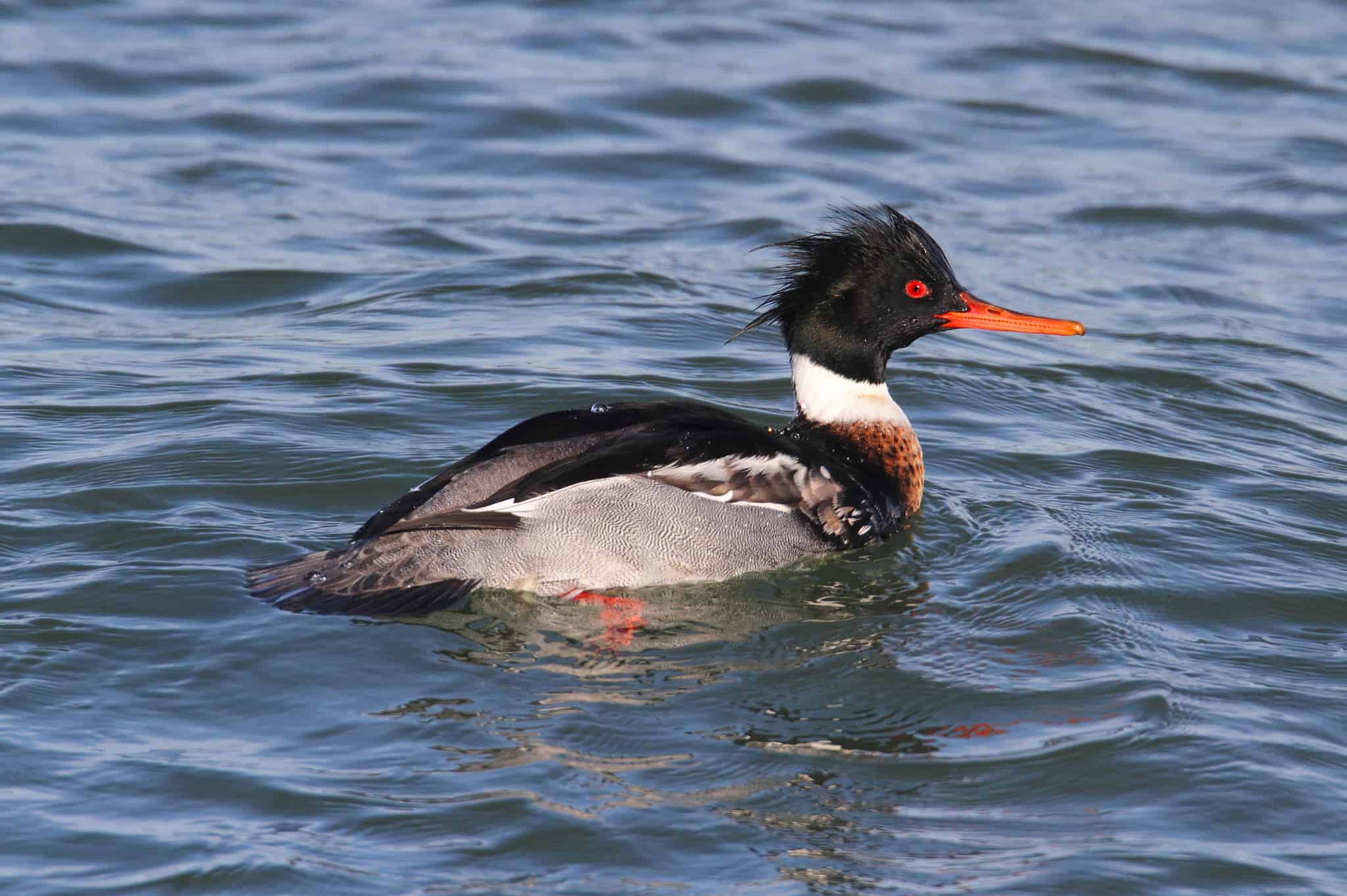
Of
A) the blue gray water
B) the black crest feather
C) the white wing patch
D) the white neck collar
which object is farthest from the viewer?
the white neck collar

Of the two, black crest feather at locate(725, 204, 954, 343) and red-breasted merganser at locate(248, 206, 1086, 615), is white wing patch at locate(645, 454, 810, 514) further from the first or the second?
black crest feather at locate(725, 204, 954, 343)

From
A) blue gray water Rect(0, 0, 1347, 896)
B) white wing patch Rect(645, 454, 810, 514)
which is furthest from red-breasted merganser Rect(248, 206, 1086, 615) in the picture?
blue gray water Rect(0, 0, 1347, 896)

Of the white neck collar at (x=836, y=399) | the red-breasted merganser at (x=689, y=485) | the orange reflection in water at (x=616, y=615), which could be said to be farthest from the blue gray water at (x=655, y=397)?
the white neck collar at (x=836, y=399)

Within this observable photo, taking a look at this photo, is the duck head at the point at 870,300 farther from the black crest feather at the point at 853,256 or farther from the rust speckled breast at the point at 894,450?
the rust speckled breast at the point at 894,450

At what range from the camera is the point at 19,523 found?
6.86 m

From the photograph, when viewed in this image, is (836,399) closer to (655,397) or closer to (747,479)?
(747,479)

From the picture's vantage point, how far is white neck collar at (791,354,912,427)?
7621 mm

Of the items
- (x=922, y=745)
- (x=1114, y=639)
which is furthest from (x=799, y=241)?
(x=922, y=745)

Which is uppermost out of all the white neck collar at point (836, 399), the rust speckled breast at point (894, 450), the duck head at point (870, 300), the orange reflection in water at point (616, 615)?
the duck head at point (870, 300)

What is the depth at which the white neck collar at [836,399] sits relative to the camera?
25.0 ft

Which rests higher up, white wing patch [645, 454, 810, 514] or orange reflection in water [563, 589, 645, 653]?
white wing patch [645, 454, 810, 514]

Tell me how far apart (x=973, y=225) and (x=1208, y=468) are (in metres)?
4.14

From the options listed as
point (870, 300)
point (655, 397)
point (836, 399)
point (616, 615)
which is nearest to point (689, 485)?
point (616, 615)

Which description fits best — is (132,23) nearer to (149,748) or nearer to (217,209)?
(217,209)
